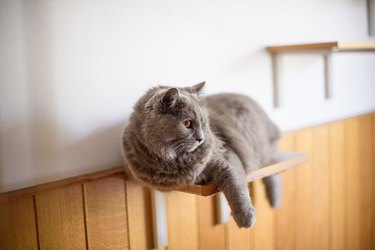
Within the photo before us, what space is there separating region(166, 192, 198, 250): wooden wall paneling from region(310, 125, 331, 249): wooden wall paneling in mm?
815

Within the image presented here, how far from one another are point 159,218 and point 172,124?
17.0 inches

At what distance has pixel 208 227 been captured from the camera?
152cm

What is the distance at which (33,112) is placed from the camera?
1.07 metres

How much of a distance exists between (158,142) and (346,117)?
1.54 metres

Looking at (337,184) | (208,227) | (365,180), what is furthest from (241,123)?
(365,180)

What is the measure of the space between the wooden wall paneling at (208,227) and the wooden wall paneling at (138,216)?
0.24m

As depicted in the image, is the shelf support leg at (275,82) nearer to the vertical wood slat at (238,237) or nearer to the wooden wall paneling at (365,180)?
the vertical wood slat at (238,237)

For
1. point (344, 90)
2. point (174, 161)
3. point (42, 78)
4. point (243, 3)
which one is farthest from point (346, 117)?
point (42, 78)

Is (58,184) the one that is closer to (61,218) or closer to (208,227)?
(61,218)

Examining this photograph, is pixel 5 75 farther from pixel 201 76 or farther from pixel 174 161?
pixel 201 76

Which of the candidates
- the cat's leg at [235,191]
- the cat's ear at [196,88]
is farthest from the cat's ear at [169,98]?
the cat's leg at [235,191]

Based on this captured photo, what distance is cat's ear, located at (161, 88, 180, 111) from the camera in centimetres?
100

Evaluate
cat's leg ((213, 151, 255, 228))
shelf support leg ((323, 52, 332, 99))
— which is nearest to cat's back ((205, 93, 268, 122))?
cat's leg ((213, 151, 255, 228))

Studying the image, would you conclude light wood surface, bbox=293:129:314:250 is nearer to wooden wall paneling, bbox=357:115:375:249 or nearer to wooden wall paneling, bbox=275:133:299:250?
wooden wall paneling, bbox=275:133:299:250
